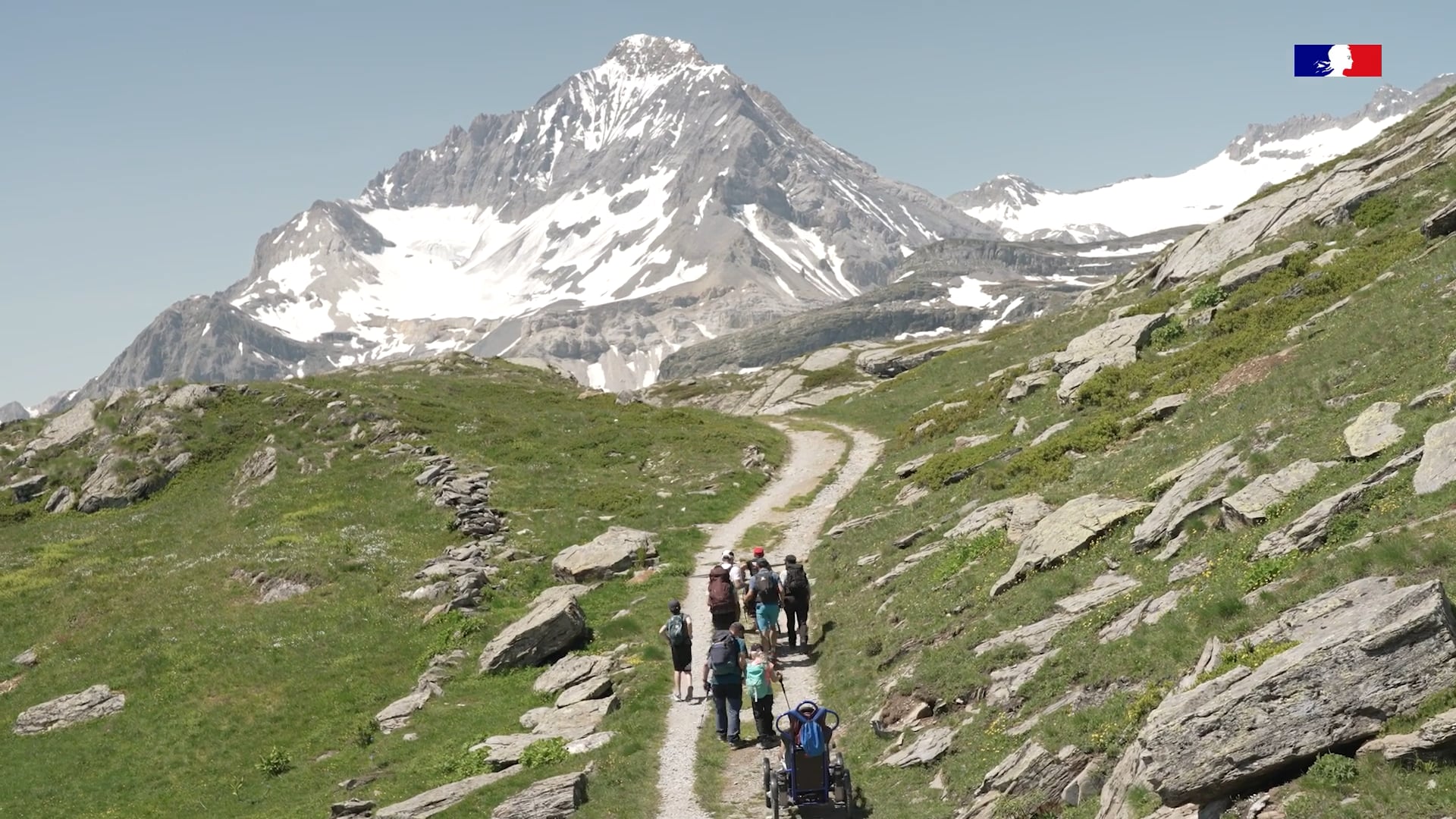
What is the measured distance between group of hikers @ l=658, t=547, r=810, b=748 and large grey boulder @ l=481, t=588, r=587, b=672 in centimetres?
293

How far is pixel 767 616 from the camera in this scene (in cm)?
2905

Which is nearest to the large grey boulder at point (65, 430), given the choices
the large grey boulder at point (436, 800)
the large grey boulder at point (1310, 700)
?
the large grey boulder at point (436, 800)

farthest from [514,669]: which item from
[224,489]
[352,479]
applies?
[224,489]

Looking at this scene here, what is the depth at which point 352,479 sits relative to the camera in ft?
184

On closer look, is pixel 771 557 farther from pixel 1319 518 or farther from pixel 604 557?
pixel 1319 518

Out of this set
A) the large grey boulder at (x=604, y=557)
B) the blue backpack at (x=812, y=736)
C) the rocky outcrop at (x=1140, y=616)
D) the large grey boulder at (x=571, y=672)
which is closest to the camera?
the rocky outcrop at (x=1140, y=616)

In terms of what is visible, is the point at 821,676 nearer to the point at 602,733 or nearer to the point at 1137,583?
the point at 602,733

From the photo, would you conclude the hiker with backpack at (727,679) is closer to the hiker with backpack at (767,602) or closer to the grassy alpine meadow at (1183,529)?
the grassy alpine meadow at (1183,529)

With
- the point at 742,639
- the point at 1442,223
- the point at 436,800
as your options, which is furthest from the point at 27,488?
the point at 1442,223

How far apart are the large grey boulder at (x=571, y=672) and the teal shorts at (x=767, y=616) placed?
4572mm

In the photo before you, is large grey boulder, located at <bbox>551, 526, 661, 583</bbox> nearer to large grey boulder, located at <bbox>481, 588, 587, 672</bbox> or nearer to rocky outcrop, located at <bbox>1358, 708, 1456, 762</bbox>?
large grey boulder, located at <bbox>481, 588, 587, 672</bbox>

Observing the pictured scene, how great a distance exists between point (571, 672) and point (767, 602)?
6.21 metres

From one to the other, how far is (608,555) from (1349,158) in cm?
4974

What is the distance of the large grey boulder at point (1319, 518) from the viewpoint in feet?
56.7
